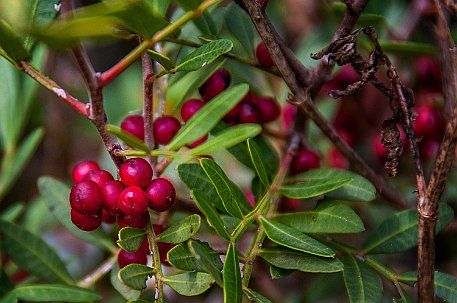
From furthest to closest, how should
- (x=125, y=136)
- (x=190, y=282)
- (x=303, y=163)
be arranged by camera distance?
Answer: 1. (x=303, y=163)
2. (x=190, y=282)
3. (x=125, y=136)

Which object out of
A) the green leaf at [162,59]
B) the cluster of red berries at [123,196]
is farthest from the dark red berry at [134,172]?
the green leaf at [162,59]

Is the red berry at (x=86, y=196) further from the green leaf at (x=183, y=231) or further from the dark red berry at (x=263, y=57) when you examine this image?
the dark red berry at (x=263, y=57)

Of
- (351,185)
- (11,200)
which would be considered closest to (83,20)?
(351,185)

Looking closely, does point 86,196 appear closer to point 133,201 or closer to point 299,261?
point 133,201

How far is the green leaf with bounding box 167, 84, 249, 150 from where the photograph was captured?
719 mm

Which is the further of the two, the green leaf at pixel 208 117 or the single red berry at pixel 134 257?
the single red berry at pixel 134 257

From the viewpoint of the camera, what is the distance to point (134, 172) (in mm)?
708

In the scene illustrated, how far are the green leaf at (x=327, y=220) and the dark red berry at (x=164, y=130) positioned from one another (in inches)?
6.7

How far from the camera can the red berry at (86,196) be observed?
71cm

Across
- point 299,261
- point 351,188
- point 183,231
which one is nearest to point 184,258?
point 183,231

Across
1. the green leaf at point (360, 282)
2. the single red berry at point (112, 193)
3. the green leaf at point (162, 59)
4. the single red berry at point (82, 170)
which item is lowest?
the green leaf at point (360, 282)

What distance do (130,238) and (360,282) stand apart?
0.91ft

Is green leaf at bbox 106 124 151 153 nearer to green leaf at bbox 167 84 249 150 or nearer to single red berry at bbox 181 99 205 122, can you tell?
green leaf at bbox 167 84 249 150

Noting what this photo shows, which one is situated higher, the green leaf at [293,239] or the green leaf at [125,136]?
the green leaf at [125,136]
